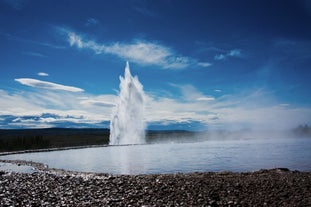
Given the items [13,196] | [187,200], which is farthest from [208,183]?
[13,196]

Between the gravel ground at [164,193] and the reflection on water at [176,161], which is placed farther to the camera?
the reflection on water at [176,161]

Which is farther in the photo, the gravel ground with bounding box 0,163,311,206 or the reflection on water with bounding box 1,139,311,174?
the reflection on water with bounding box 1,139,311,174

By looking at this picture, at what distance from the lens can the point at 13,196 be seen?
854 inches

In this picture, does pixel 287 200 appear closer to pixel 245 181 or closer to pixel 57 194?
pixel 245 181

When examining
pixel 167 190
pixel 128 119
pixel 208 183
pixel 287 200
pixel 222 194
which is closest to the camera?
pixel 287 200

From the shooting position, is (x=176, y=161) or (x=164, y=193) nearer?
(x=164, y=193)

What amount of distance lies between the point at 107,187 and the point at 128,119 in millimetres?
121336

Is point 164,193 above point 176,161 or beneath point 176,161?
above

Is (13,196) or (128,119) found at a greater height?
(128,119)

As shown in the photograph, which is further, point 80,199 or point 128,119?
point 128,119

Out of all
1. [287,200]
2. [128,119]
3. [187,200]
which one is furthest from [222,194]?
[128,119]

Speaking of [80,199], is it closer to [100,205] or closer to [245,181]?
[100,205]

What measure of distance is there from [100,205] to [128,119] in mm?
126209

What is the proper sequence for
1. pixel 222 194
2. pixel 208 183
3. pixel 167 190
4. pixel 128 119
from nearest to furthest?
pixel 222 194
pixel 167 190
pixel 208 183
pixel 128 119
